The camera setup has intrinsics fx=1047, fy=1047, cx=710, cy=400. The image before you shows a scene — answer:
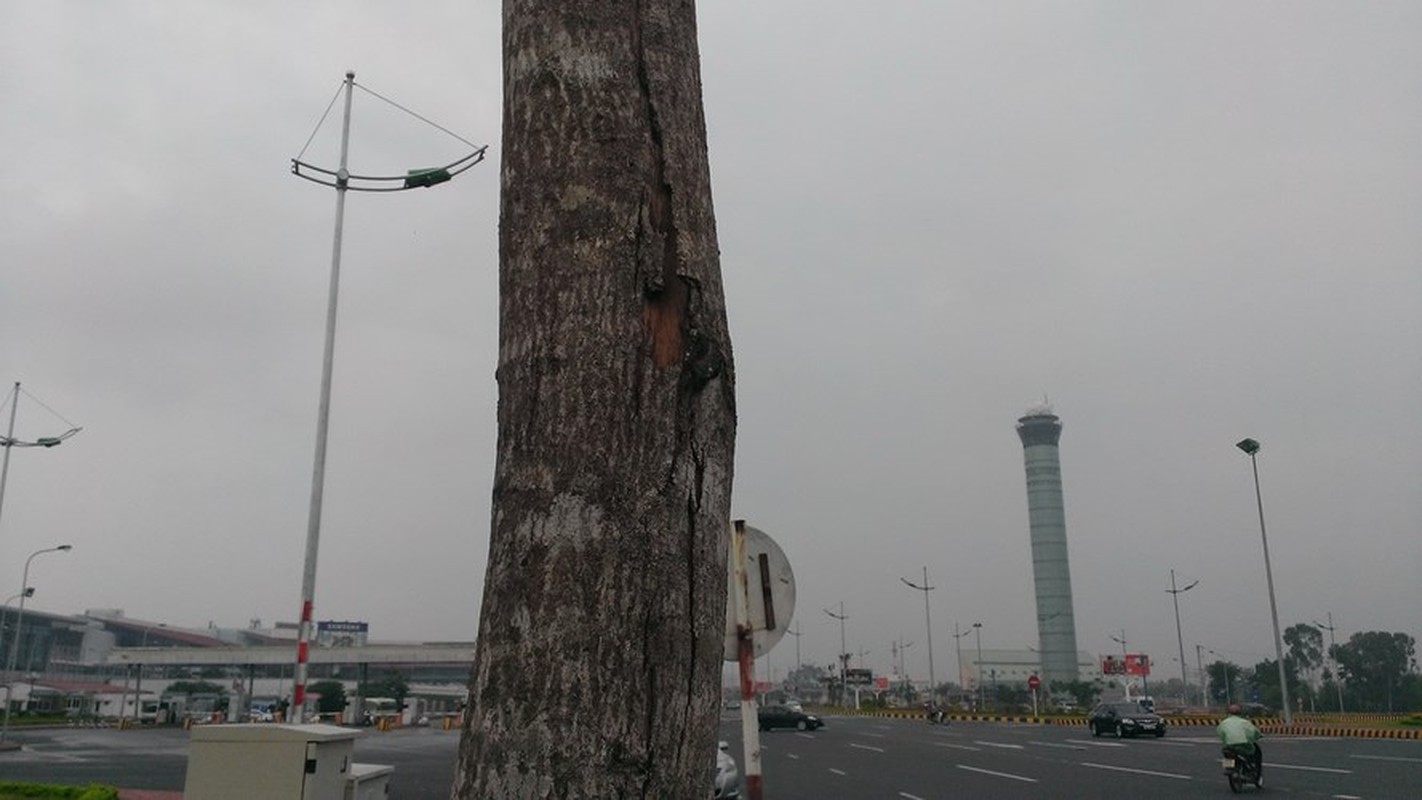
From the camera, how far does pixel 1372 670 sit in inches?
2827

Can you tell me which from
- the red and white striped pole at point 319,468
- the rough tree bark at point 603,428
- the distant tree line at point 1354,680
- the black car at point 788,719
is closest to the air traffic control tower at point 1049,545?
the distant tree line at point 1354,680

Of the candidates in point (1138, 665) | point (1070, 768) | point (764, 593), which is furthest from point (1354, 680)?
point (764, 593)

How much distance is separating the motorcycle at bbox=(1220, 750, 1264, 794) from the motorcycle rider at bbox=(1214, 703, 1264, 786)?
2cm

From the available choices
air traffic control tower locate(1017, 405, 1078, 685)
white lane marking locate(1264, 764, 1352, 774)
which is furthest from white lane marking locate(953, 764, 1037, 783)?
air traffic control tower locate(1017, 405, 1078, 685)

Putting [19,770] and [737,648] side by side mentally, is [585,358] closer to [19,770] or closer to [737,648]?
[737,648]

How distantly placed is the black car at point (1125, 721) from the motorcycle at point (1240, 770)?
54.7 ft

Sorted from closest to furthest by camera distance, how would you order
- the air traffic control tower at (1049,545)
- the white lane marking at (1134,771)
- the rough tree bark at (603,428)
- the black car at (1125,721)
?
the rough tree bark at (603,428)
the white lane marking at (1134,771)
the black car at (1125,721)
the air traffic control tower at (1049,545)

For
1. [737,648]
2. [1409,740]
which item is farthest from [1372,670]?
[737,648]

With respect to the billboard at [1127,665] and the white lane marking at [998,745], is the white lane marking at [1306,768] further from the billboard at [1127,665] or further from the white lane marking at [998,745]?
the billboard at [1127,665]

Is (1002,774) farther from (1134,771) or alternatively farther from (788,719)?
(788,719)

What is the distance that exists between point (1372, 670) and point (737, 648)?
270ft

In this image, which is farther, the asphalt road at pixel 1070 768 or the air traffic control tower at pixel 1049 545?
the air traffic control tower at pixel 1049 545

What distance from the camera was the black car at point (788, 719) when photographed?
36.8 meters

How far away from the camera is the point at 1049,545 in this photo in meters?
129
